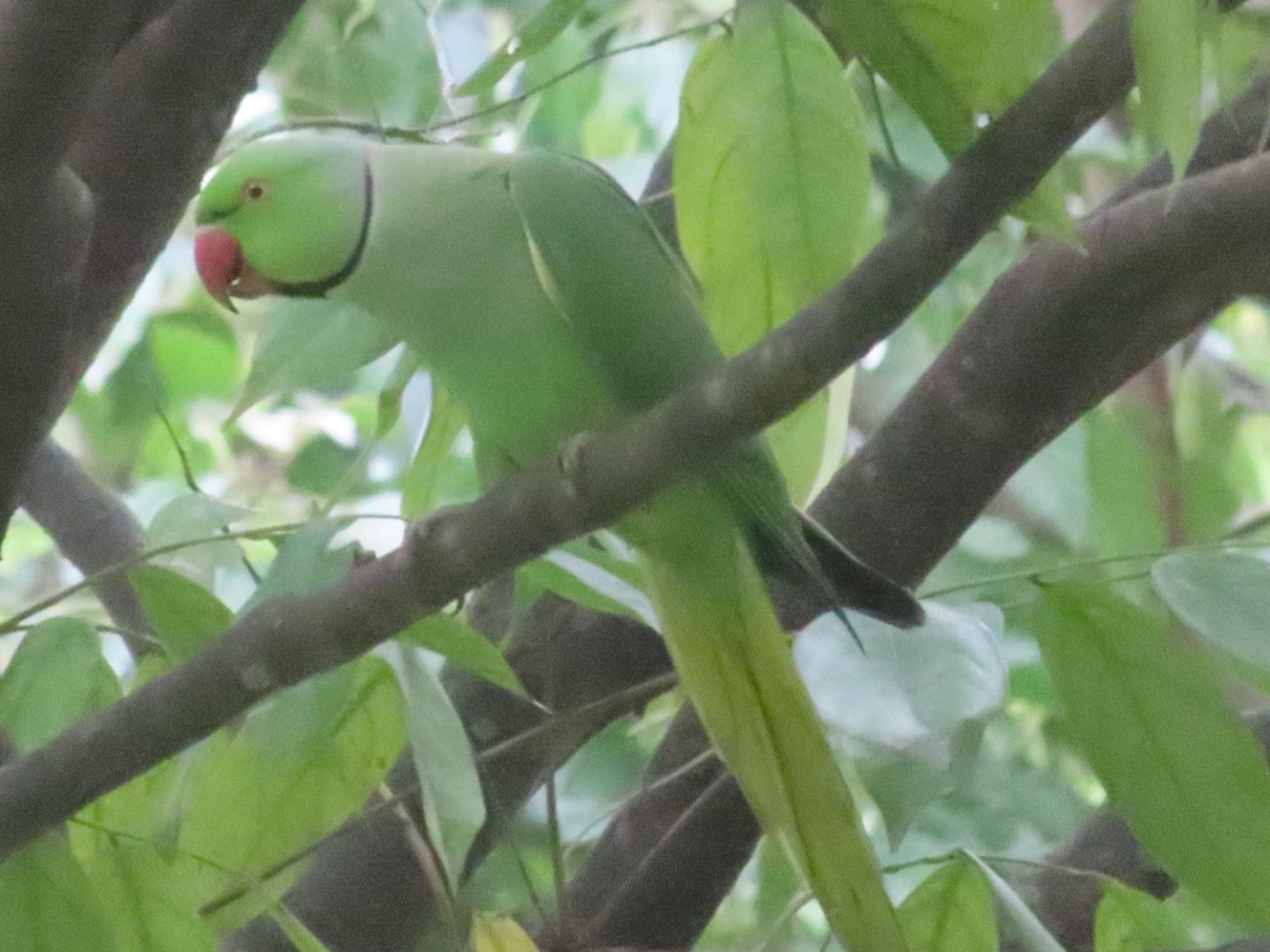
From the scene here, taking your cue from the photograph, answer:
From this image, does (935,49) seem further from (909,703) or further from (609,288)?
(609,288)

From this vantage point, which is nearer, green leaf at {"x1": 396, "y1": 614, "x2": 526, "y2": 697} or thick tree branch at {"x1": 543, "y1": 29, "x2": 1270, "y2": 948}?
green leaf at {"x1": 396, "y1": 614, "x2": 526, "y2": 697}

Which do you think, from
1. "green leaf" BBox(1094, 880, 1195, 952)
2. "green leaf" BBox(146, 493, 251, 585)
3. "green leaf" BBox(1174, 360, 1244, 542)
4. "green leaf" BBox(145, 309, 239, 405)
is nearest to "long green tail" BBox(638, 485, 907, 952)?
"green leaf" BBox(1094, 880, 1195, 952)

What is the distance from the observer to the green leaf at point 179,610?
598mm

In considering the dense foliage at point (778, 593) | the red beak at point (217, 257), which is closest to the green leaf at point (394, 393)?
the dense foliage at point (778, 593)

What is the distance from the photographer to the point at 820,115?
54cm

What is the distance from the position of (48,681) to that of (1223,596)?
48cm

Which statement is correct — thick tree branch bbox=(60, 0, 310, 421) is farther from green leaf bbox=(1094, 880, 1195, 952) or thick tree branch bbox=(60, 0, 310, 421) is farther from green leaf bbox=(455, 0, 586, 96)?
green leaf bbox=(1094, 880, 1195, 952)

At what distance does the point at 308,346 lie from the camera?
84cm

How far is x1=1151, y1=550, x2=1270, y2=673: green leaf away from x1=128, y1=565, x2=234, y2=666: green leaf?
1.21 ft

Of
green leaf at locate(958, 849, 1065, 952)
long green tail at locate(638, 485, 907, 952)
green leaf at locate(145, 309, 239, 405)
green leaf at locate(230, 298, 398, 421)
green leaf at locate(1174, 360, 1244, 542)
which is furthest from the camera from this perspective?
green leaf at locate(145, 309, 239, 405)

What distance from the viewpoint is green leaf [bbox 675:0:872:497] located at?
53cm

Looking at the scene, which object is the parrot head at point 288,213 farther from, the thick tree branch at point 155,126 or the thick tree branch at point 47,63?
the thick tree branch at point 47,63

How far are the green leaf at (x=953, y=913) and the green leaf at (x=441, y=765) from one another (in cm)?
20

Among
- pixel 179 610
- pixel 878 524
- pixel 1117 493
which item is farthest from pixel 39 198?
pixel 1117 493
